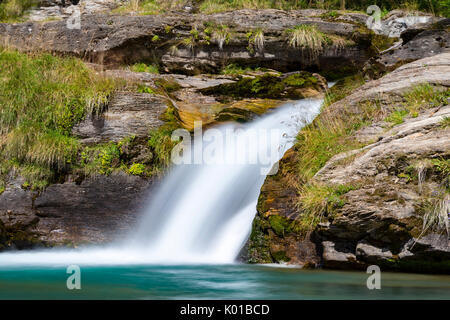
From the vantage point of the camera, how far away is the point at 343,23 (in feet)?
34.4

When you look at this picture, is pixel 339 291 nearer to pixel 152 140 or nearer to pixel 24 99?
pixel 152 140

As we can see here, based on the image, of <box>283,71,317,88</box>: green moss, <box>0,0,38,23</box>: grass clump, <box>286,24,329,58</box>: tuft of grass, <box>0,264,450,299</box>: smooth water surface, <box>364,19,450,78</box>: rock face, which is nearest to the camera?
<box>0,264,450,299</box>: smooth water surface

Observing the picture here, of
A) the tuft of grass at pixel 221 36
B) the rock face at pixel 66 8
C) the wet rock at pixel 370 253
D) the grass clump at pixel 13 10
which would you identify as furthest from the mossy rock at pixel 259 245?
the grass clump at pixel 13 10

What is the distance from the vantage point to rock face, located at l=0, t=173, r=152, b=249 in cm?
624

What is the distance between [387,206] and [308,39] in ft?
21.8

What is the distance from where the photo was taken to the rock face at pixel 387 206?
13.1 feet

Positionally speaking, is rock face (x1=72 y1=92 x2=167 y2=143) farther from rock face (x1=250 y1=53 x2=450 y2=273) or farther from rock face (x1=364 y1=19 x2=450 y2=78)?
rock face (x1=364 y1=19 x2=450 y2=78)

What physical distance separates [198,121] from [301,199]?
3.12 m

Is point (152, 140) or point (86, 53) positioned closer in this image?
point (152, 140)

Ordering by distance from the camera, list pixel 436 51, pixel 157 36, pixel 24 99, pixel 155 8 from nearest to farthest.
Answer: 1. pixel 24 99
2. pixel 436 51
3. pixel 157 36
4. pixel 155 8

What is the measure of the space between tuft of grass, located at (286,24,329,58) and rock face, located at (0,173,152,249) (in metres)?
5.28

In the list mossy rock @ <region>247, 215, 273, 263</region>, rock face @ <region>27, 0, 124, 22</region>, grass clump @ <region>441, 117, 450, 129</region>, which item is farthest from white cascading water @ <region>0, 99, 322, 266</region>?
rock face @ <region>27, 0, 124, 22</region>


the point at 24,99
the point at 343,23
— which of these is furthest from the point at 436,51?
the point at 24,99

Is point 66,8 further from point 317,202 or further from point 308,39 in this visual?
point 317,202
